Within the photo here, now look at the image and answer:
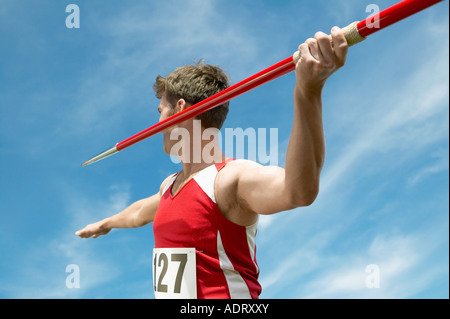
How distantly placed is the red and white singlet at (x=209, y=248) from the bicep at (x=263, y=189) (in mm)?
235

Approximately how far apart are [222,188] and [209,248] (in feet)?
1.17

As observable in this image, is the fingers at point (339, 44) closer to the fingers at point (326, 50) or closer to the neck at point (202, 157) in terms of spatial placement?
the fingers at point (326, 50)

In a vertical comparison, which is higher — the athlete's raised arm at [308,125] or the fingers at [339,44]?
the fingers at [339,44]

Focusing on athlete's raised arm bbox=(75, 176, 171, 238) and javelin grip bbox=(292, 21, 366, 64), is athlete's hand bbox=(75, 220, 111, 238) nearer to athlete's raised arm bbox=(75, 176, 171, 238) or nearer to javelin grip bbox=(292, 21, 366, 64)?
athlete's raised arm bbox=(75, 176, 171, 238)

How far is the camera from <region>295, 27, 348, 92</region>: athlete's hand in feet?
4.95

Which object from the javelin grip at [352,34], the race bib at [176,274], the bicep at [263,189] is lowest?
the race bib at [176,274]

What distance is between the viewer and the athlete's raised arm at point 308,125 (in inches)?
59.7

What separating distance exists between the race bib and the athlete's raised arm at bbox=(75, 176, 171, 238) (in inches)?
36.4

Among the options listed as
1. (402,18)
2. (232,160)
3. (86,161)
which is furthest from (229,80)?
(402,18)

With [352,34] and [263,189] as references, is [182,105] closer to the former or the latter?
[263,189]

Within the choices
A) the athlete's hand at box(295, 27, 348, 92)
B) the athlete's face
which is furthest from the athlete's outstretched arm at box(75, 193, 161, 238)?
the athlete's hand at box(295, 27, 348, 92)

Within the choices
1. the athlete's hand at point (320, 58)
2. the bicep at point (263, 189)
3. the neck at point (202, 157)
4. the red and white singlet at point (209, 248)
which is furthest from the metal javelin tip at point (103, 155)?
the athlete's hand at point (320, 58)
